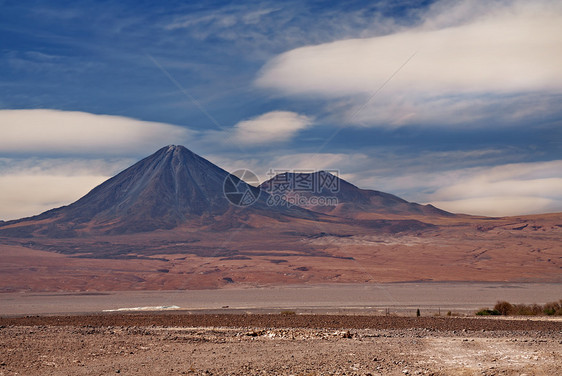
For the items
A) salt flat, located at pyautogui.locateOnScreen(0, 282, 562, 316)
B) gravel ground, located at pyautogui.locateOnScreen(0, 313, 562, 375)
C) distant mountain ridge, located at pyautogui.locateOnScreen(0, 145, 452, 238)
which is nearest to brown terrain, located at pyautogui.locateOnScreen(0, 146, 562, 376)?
gravel ground, located at pyautogui.locateOnScreen(0, 313, 562, 375)

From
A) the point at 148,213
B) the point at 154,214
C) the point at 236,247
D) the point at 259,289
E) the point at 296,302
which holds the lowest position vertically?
the point at 259,289

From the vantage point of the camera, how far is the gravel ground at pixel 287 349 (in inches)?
613

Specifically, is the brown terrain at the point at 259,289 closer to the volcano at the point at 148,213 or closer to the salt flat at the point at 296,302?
the salt flat at the point at 296,302

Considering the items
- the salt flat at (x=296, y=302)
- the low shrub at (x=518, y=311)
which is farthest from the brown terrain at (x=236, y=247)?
the low shrub at (x=518, y=311)

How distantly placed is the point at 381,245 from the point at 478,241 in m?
21.4

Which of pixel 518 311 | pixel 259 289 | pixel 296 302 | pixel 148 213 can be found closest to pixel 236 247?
pixel 148 213

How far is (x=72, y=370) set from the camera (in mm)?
15469

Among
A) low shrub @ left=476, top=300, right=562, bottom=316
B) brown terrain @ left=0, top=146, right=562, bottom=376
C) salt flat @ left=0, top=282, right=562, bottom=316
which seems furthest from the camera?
salt flat @ left=0, top=282, right=562, bottom=316

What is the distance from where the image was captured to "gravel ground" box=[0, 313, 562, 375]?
1558 centimetres

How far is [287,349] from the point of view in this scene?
62.3 feet

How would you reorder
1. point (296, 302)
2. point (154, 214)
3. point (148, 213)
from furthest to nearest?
point (148, 213)
point (154, 214)
point (296, 302)

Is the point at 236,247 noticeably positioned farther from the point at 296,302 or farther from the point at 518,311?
the point at 518,311

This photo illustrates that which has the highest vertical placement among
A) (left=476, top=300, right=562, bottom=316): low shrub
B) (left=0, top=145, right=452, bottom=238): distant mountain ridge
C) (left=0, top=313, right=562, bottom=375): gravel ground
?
(left=0, top=145, right=452, bottom=238): distant mountain ridge

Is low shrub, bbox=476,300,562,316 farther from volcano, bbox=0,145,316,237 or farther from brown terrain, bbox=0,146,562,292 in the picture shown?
volcano, bbox=0,145,316,237
